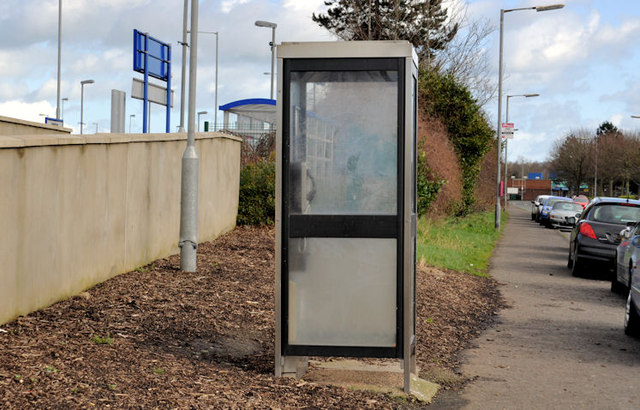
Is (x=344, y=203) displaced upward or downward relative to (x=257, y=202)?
upward

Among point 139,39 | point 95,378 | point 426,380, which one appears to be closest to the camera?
point 95,378

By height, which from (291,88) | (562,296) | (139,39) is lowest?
(562,296)

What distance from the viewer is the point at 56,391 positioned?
16.9 ft

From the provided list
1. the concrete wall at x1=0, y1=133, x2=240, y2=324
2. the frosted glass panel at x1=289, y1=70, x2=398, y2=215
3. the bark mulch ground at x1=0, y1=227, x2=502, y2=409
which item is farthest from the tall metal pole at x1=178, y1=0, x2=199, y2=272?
the frosted glass panel at x1=289, y1=70, x2=398, y2=215

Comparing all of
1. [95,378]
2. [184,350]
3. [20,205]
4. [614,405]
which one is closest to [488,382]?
[614,405]

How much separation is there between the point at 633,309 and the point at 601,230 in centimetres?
705

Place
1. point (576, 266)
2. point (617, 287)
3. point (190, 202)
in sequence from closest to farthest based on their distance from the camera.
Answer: point (190, 202) → point (617, 287) → point (576, 266)

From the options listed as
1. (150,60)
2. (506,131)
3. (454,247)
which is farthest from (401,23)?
(150,60)

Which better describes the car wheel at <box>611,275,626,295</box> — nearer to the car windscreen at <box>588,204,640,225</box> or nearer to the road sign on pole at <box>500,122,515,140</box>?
the car windscreen at <box>588,204,640,225</box>

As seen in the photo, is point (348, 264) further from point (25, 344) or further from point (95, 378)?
point (25, 344)

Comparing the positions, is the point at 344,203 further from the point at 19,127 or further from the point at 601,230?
the point at 601,230

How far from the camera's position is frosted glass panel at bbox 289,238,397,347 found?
6.23 m

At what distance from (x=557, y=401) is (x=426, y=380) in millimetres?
1084

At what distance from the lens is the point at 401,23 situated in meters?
40.1
